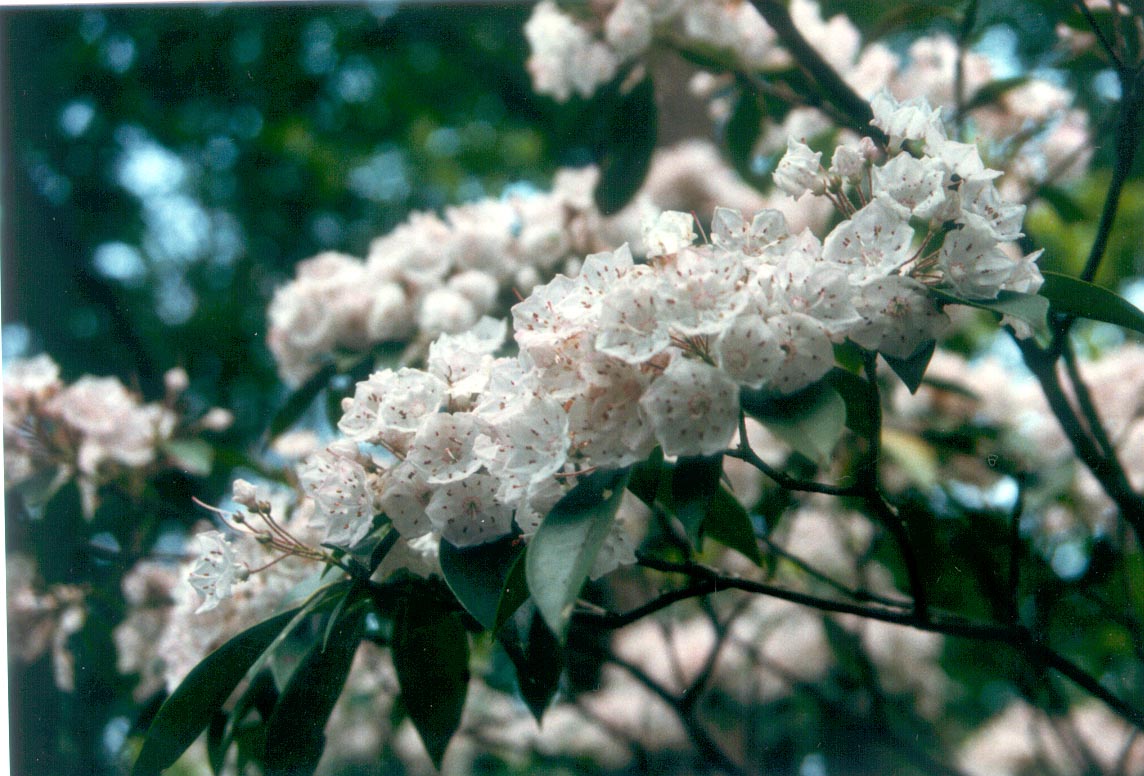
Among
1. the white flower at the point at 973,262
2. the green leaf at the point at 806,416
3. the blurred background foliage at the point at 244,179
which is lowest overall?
the blurred background foliage at the point at 244,179

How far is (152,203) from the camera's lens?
3.61 m

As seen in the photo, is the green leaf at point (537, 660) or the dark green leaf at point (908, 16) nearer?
the green leaf at point (537, 660)

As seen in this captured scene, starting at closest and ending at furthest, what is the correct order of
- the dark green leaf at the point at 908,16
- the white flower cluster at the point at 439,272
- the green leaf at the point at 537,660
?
the green leaf at the point at 537,660, the white flower cluster at the point at 439,272, the dark green leaf at the point at 908,16

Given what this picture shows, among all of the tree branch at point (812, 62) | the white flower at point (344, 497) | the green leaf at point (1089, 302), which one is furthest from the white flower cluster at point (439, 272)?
the green leaf at point (1089, 302)

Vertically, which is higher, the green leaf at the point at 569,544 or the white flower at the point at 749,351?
the white flower at the point at 749,351

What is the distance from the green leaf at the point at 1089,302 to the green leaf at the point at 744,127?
1.27 metres

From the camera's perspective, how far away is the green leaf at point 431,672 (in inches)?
40.5

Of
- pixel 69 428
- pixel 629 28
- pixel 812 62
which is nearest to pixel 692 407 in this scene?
pixel 812 62

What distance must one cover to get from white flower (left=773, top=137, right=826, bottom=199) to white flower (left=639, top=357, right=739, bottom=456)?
261 mm

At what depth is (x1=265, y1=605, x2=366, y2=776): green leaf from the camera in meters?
0.99

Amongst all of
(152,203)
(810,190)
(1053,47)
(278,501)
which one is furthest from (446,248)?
(152,203)

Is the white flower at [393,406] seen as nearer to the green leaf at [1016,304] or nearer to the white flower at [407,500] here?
the white flower at [407,500]

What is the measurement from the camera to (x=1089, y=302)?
0.89 metres

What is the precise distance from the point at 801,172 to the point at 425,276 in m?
1.03
